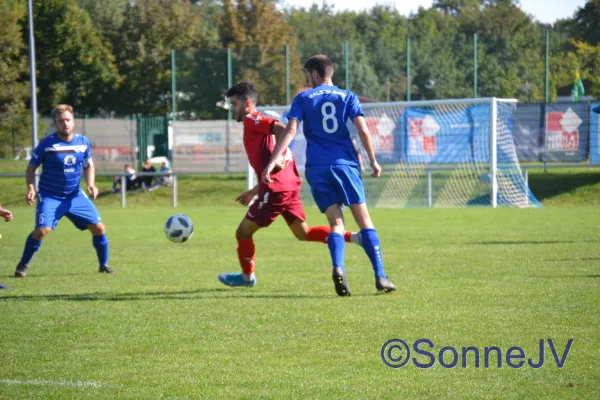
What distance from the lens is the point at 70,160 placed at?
10.1 meters

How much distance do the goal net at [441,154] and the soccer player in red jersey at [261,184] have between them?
47.9ft

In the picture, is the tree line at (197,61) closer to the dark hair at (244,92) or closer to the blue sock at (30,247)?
the blue sock at (30,247)

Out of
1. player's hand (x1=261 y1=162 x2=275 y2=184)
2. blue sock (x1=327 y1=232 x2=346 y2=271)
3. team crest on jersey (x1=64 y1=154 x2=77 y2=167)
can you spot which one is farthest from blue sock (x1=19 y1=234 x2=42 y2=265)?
blue sock (x1=327 y1=232 x2=346 y2=271)

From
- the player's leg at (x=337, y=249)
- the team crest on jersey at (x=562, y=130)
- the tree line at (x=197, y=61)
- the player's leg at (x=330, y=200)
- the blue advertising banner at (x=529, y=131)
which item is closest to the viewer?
the player's leg at (x=337, y=249)

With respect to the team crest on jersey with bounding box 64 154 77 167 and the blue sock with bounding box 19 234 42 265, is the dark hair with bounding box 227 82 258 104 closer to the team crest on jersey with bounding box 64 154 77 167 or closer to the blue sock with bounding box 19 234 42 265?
the team crest on jersey with bounding box 64 154 77 167

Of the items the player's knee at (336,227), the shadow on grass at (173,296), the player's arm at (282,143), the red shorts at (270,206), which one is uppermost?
the player's arm at (282,143)

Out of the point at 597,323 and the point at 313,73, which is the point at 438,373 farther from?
the point at 313,73

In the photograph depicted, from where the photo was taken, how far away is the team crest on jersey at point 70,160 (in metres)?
10.1

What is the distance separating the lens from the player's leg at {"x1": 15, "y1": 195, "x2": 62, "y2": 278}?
10008mm

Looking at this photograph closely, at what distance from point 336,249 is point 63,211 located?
3.89 m

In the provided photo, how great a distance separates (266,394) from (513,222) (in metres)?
13.2

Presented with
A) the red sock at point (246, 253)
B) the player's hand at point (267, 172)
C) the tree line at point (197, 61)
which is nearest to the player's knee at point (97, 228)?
the red sock at point (246, 253)

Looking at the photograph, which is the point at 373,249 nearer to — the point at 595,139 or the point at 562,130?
the point at 595,139

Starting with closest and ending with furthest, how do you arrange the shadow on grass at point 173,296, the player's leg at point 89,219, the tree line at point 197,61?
the shadow on grass at point 173,296, the player's leg at point 89,219, the tree line at point 197,61
